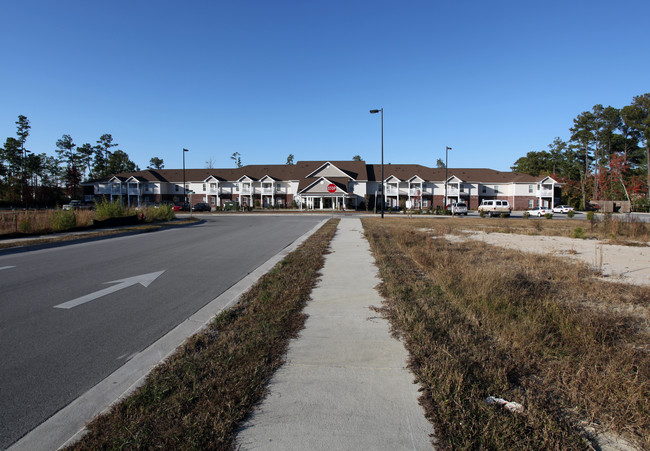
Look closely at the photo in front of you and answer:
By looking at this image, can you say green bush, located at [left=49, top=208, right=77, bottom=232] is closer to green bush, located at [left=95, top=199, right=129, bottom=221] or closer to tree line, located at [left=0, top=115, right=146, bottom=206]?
green bush, located at [left=95, top=199, right=129, bottom=221]

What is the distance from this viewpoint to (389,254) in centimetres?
1043

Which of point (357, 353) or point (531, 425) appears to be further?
point (357, 353)

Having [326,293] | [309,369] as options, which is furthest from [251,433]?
[326,293]

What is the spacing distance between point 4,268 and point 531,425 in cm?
1174

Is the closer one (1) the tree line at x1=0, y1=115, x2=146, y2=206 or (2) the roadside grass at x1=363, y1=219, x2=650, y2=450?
(2) the roadside grass at x1=363, y1=219, x2=650, y2=450

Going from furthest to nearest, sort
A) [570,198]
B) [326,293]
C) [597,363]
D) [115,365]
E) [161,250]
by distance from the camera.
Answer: [570,198] → [161,250] → [326,293] → [115,365] → [597,363]

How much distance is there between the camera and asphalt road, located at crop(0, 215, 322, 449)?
127 inches

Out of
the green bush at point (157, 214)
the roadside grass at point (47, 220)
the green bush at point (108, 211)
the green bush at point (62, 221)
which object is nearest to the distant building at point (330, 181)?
the green bush at point (157, 214)

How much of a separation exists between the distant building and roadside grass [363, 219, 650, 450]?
178 ft

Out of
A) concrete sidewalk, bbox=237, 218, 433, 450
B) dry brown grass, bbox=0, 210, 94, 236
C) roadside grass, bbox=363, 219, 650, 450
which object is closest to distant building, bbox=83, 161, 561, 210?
dry brown grass, bbox=0, 210, 94, 236

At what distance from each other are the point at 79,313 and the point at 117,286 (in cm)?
172

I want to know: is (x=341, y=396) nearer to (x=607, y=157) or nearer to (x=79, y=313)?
(x=79, y=313)

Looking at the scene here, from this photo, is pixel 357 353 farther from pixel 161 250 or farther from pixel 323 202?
pixel 323 202

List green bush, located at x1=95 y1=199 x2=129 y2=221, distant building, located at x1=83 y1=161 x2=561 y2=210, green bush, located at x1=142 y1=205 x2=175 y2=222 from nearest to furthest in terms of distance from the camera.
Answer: green bush, located at x1=95 y1=199 x2=129 y2=221 → green bush, located at x1=142 y1=205 x2=175 y2=222 → distant building, located at x1=83 y1=161 x2=561 y2=210
